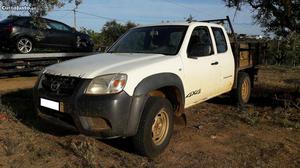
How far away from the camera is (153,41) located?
6.07 m

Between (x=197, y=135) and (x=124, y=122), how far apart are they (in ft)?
6.55

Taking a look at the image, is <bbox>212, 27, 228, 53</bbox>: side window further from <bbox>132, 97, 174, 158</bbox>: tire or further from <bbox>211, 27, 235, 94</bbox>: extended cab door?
<bbox>132, 97, 174, 158</bbox>: tire

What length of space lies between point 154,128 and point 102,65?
3.44ft

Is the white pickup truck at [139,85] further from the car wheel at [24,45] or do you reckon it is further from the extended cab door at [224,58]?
the car wheel at [24,45]

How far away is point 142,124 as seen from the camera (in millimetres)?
4652

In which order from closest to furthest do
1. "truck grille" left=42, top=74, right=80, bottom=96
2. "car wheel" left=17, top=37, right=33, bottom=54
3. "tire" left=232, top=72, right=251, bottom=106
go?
"truck grille" left=42, top=74, right=80, bottom=96, "tire" left=232, top=72, right=251, bottom=106, "car wheel" left=17, top=37, right=33, bottom=54

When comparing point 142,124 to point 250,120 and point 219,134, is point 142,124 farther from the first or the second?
point 250,120

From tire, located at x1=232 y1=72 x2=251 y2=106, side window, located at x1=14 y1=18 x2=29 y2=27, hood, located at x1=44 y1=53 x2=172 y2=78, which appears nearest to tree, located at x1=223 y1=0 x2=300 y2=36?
tire, located at x1=232 y1=72 x2=251 y2=106

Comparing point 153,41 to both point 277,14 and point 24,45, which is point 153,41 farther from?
point 24,45

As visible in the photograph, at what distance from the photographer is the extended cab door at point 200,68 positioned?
5746 millimetres

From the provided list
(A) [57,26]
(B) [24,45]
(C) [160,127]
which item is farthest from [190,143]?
(A) [57,26]

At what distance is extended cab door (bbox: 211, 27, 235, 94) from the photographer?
686 cm

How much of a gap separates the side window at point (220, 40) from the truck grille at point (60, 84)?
315cm

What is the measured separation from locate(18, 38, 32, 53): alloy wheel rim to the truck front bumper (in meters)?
10.0
